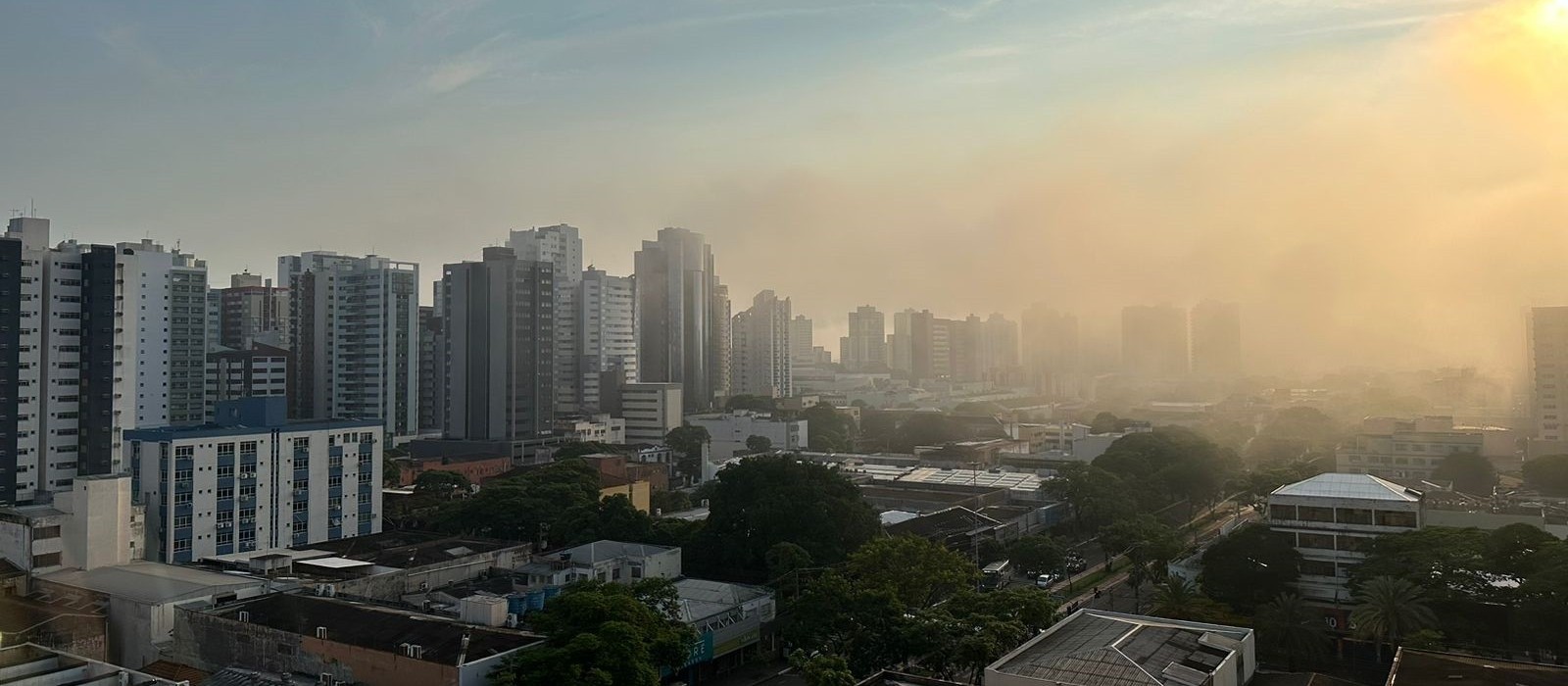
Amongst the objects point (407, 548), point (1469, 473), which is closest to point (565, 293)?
point (407, 548)

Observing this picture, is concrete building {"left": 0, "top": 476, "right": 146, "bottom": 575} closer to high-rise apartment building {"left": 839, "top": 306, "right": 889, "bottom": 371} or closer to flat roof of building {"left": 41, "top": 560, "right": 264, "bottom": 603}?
flat roof of building {"left": 41, "top": 560, "right": 264, "bottom": 603}

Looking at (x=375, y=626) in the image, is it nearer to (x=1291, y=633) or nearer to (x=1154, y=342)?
(x=1291, y=633)

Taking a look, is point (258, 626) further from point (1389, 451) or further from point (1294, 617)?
point (1389, 451)

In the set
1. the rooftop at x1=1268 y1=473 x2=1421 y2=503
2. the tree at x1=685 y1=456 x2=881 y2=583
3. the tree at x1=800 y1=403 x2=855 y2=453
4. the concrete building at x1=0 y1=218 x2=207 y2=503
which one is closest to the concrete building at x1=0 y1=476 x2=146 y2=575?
the tree at x1=685 y1=456 x2=881 y2=583

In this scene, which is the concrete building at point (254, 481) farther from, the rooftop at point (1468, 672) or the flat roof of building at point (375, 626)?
the rooftop at point (1468, 672)

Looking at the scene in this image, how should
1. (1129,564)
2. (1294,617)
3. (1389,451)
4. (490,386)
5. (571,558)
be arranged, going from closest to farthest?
(1294,617), (571,558), (1129,564), (1389,451), (490,386)

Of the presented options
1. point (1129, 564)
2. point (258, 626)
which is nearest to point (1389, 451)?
point (1129, 564)
